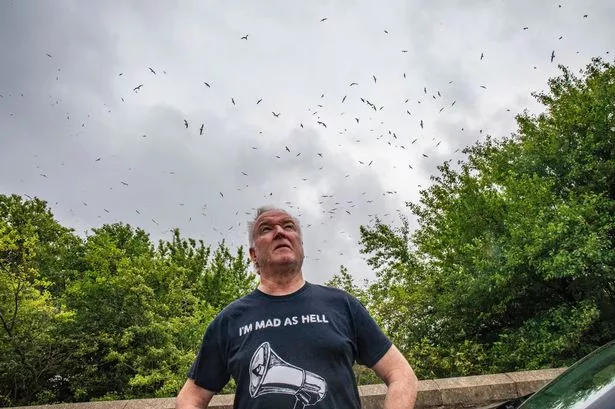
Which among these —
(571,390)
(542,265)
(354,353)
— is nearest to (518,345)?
(542,265)

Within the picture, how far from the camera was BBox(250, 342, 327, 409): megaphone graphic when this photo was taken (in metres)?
1.50

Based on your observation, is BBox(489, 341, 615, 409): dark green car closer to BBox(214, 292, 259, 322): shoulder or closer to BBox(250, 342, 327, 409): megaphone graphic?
BBox(250, 342, 327, 409): megaphone graphic

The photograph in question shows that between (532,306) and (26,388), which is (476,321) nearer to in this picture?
(532,306)

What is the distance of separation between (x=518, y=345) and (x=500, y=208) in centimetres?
453

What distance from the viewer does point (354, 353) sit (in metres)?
1.69

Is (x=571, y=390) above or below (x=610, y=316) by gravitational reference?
below

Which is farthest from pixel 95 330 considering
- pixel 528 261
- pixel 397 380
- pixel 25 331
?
pixel 397 380

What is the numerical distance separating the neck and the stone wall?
2.21m

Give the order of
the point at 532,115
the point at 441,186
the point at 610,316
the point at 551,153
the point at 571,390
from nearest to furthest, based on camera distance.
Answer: the point at 571,390
the point at 610,316
the point at 551,153
the point at 532,115
the point at 441,186

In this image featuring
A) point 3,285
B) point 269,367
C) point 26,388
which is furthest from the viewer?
point 26,388

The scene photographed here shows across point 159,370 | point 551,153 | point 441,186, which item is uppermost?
point 441,186

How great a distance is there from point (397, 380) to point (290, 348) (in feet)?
1.36

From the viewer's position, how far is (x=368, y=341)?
171cm

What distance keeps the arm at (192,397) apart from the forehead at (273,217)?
27.9 inches
